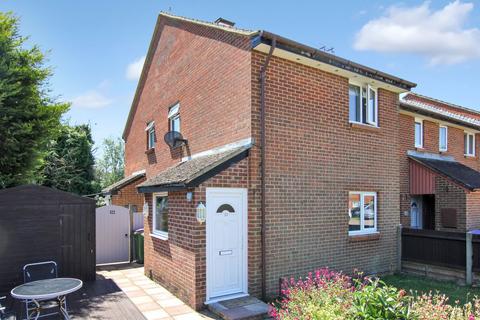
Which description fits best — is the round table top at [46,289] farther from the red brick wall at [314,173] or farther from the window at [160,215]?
the red brick wall at [314,173]

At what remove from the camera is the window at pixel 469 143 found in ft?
52.2

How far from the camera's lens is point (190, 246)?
23.7ft

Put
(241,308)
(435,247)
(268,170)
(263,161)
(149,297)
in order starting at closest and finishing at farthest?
(241,308), (263,161), (268,170), (149,297), (435,247)

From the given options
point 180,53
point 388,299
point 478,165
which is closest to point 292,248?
point 388,299

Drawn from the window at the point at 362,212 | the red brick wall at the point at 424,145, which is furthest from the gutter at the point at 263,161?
Result: the red brick wall at the point at 424,145

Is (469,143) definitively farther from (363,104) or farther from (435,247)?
(363,104)

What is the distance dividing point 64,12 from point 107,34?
6.77 ft

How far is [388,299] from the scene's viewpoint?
11.8ft

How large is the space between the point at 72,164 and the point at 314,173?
705 inches

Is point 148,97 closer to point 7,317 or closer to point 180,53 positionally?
point 180,53

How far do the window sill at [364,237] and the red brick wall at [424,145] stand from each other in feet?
10.9

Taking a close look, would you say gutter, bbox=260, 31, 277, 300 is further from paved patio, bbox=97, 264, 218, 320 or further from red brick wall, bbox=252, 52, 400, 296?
paved patio, bbox=97, 264, 218, 320

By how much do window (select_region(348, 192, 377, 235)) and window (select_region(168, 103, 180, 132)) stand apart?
6109 mm

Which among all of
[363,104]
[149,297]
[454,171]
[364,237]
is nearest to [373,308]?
[149,297]
